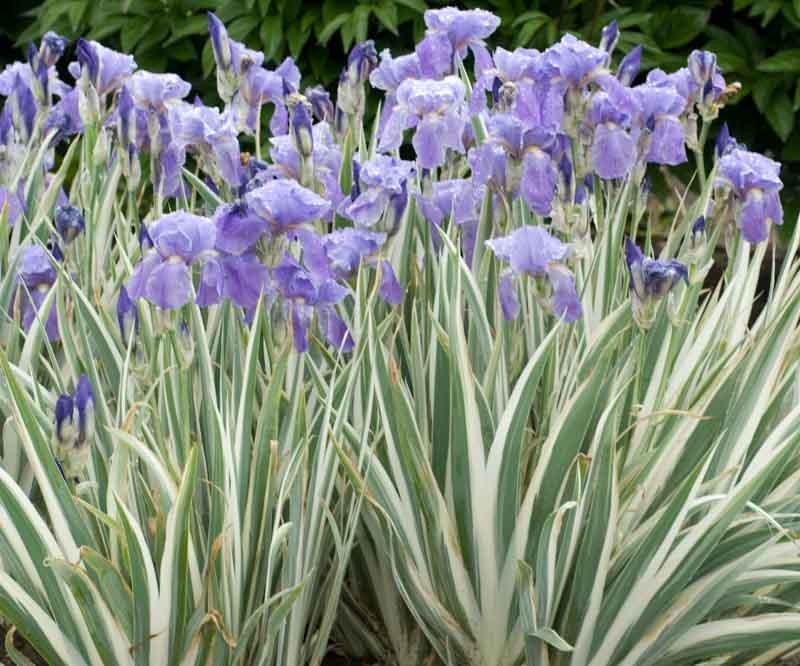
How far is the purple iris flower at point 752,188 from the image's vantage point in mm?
1882

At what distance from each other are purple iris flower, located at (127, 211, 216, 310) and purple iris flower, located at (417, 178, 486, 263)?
0.52 meters

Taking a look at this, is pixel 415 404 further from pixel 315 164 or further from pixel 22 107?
pixel 22 107

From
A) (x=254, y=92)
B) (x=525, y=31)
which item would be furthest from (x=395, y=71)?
(x=525, y=31)

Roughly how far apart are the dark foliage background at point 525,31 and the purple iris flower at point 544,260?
1859 mm

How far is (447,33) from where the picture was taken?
2205mm

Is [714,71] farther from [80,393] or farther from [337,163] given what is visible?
[80,393]

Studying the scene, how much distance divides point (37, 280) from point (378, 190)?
679mm

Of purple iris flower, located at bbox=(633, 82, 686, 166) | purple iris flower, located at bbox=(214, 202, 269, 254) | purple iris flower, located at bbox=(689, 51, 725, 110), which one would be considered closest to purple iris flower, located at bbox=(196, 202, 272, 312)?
purple iris flower, located at bbox=(214, 202, 269, 254)

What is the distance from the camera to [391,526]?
1.79 metres

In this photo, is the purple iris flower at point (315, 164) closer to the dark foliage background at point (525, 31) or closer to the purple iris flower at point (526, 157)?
the purple iris flower at point (526, 157)

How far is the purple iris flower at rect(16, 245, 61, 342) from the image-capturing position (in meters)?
2.10

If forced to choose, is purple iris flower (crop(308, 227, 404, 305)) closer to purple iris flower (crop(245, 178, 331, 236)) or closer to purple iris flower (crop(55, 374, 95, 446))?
purple iris flower (crop(245, 178, 331, 236))

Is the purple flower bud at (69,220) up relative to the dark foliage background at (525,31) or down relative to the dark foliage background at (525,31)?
up

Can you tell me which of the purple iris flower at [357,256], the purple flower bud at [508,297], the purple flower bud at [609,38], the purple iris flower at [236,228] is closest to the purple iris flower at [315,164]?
the purple iris flower at [357,256]
